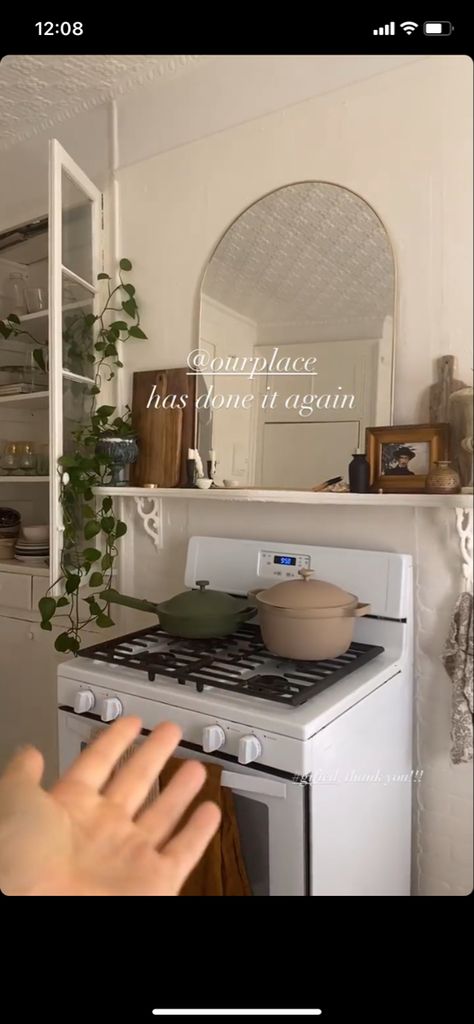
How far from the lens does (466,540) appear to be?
469mm

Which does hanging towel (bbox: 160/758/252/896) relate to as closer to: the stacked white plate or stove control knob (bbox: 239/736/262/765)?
stove control knob (bbox: 239/736/262/765)

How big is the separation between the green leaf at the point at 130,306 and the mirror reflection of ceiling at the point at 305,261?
0.08 m

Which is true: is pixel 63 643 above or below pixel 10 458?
below

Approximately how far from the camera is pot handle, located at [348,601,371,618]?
0.56 metres

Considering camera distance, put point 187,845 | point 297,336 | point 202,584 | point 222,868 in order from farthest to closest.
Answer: point 202,584, point 297,336, point 222,868, point 187,845

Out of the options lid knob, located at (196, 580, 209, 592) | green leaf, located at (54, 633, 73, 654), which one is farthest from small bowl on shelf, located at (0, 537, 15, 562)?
lid knob, located at (196, 580, 209, 592)

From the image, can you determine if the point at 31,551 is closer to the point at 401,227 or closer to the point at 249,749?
the point at 249,749

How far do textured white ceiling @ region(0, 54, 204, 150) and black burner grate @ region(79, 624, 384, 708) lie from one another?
519 millimetres

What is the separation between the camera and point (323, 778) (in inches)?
18.0

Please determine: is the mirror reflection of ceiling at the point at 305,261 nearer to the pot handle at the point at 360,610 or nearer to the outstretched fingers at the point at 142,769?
the pot handle at the point at 360,610

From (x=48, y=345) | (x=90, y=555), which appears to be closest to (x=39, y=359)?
(x=48, y=345)

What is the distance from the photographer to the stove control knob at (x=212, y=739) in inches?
19.0

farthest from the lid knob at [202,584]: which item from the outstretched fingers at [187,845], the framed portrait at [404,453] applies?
the outstretched fingers at [187,845]
